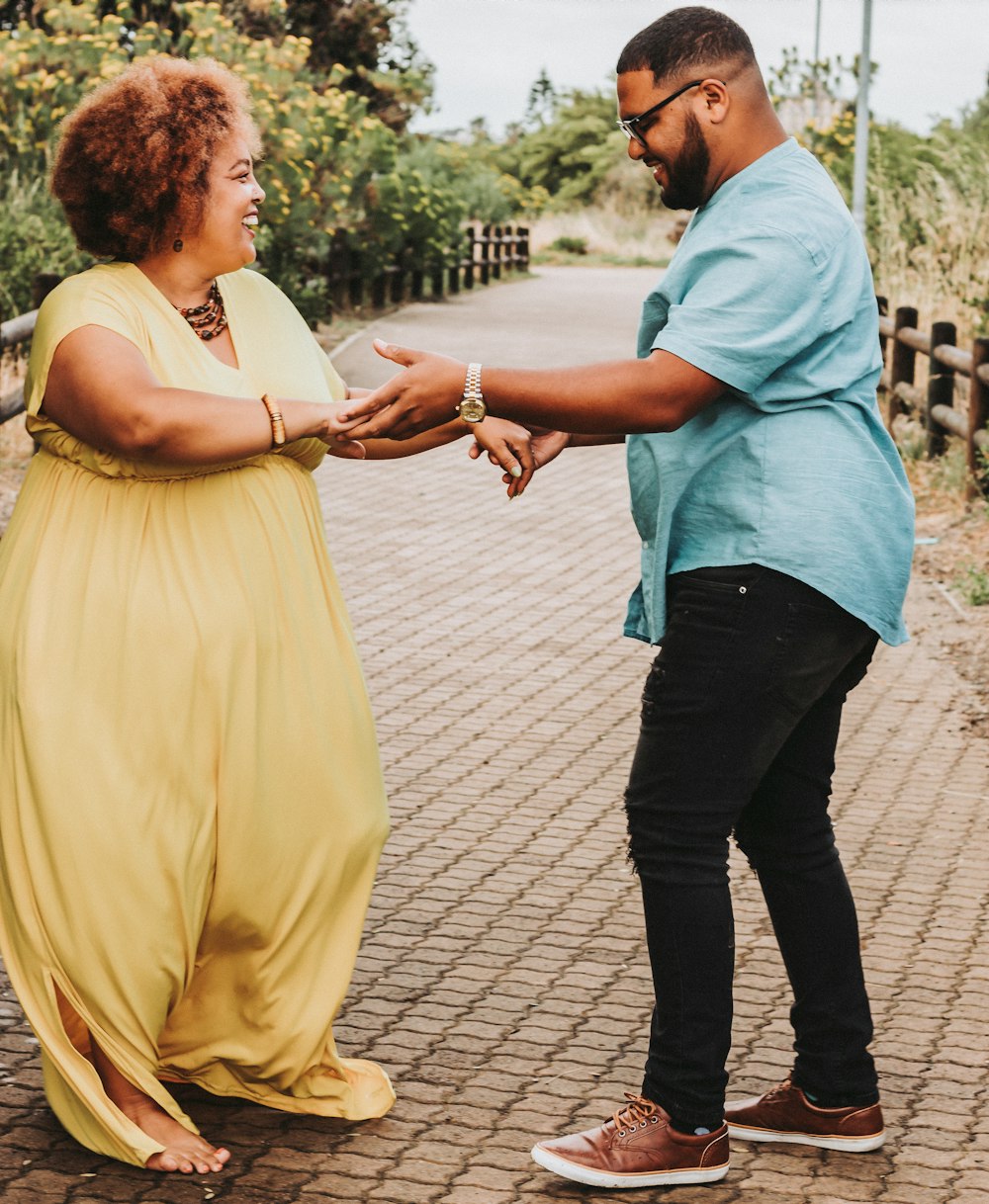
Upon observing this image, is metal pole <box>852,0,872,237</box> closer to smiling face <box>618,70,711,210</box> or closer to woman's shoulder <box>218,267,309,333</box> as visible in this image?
Result: woman's shoulder <box>218,267,309,333</box>

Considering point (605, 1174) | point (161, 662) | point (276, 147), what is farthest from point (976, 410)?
point (276, 147)

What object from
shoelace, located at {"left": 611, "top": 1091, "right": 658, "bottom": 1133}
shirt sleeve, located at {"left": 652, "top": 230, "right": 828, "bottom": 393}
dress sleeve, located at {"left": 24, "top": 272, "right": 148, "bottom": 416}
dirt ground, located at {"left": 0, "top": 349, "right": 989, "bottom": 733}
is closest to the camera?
shirt sleeve, located at {"left": 652, "top": 230, "right": 828, "bottom": 393}

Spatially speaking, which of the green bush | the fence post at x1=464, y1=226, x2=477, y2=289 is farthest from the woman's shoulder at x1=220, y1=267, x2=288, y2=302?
the fence post at x1=464, y1=226, x2=477, y2=289

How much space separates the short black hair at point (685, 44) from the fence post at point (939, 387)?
8935 mm

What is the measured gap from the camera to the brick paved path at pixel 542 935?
3.53 metres

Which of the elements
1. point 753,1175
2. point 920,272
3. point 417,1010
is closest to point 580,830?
point 417,1010

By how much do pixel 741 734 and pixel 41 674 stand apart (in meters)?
1.31

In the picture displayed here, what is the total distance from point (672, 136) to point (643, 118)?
0.06 metres

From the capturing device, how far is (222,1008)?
364 centimetres

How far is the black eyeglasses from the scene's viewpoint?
3.21 m

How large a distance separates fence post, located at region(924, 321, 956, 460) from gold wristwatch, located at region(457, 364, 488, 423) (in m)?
9.13

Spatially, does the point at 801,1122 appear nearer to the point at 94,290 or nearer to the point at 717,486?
the point at 717,486

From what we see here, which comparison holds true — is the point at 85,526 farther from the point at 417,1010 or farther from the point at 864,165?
the point at 864,165

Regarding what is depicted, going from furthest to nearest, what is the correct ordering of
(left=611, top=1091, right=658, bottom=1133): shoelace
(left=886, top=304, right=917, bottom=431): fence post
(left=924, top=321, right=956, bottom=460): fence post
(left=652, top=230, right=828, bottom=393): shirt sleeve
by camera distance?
(left=886, top=304, right=917, bottom=431): fence post → (left=924, top=321, right=956, bottom=460): fence post → (left=611, top=1091, right=658, bottom=1133): shoelace → (left=652, top=230, right=828, bottom=393): shirt sleeve
